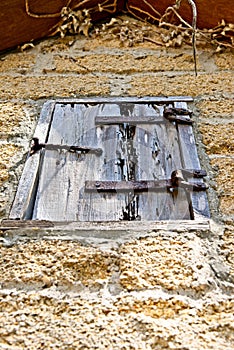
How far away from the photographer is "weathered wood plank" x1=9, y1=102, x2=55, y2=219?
1372mm

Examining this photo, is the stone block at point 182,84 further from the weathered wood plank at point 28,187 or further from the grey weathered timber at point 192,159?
the weathered wood plank at point 28,187

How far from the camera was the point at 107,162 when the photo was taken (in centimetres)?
157

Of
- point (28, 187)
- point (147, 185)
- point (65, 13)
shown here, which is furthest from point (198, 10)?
point (28, 187)

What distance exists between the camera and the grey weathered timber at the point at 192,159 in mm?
1367

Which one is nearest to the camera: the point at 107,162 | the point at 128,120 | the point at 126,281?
the point at 126,281

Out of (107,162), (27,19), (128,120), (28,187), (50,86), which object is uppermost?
(27,19)

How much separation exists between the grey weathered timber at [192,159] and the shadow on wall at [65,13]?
1.96 ft

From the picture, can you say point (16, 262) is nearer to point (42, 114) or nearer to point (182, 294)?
point (182, 294)

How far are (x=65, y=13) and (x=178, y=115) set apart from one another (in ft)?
2.94

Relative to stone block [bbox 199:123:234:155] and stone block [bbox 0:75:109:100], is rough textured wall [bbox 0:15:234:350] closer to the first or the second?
stone block [bbox 199:123:234:155]

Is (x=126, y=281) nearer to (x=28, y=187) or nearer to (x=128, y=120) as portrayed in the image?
(x=28, y=187)

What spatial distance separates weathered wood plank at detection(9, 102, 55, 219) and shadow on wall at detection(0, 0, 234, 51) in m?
0.74

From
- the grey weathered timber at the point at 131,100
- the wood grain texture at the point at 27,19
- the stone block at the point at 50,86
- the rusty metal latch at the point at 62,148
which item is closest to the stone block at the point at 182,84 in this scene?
→ the grey weathered timber at the point at 131,100

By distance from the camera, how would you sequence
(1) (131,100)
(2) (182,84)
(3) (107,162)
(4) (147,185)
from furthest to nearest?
(2) (182,84) → (1) (131,100) → (3) (107,162) → (4) (147,185)
